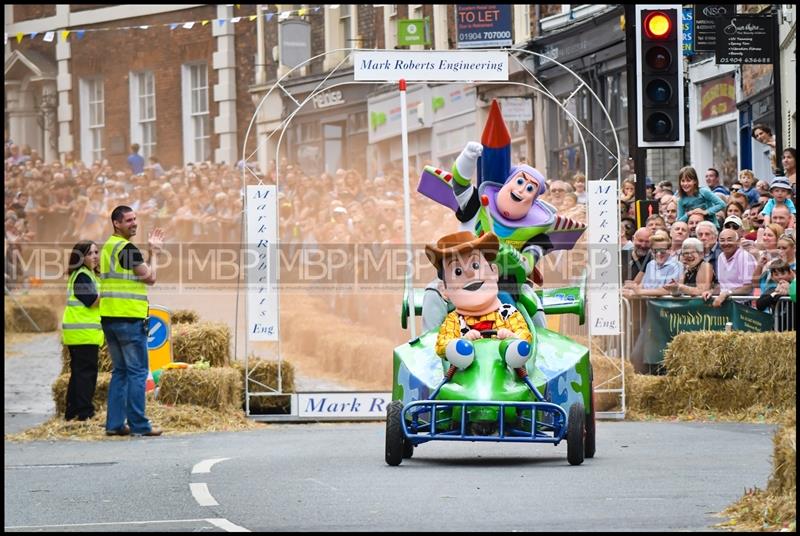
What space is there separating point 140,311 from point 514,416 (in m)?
5.00

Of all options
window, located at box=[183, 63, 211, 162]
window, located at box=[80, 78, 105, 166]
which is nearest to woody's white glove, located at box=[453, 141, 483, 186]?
window, located at box=[183, 63, 211, 162]

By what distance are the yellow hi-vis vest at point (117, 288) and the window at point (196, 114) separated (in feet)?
115

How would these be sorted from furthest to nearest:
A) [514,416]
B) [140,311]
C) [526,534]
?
[140,311], [514,416], [526,534]

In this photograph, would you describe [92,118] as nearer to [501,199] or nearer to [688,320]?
[688,320]

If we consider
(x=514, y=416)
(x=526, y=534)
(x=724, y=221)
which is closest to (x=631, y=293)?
(x=724, y=221)

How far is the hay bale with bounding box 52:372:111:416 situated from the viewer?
1820cm

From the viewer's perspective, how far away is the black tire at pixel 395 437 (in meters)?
12.6

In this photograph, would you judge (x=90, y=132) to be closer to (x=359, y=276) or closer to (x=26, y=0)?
(x=26, y=0)

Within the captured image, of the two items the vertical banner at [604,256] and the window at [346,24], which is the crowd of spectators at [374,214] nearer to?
the vertical banner at [604,256]

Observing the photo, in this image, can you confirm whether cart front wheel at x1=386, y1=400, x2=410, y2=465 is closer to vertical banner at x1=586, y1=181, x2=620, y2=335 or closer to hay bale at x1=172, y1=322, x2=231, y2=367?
vertical banner at x1=586, y1=181, x2=620, y2=335

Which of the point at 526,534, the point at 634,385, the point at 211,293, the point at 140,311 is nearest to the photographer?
the point at 526,534

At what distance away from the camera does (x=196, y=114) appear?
171 feet

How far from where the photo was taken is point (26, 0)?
179 feet

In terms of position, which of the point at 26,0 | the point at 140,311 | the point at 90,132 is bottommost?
the point at 140,311
